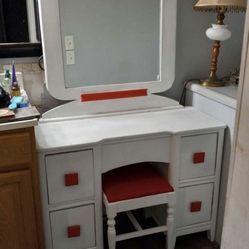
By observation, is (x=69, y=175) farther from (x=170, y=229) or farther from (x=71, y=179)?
(x=170, y=229)

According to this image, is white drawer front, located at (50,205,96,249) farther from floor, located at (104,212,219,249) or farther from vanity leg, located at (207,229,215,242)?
vanity leg, located at (207,229,215,242)

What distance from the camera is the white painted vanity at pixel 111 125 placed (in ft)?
4.60

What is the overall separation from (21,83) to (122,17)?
62 centimetres

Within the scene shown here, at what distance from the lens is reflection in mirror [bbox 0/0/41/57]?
4.91ft

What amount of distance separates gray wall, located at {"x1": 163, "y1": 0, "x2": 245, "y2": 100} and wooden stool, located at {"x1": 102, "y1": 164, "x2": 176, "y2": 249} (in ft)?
1.87

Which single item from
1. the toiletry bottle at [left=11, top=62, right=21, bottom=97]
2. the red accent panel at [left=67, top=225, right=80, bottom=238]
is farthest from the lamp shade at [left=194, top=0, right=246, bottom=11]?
the red accent panel at [left=67, top=225, right=80, bottom=238]

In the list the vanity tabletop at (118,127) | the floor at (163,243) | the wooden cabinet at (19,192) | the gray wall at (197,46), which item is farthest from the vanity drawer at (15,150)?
the gray wall at (197,46)

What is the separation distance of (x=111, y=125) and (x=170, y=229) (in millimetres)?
597

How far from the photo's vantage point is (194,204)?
166cm

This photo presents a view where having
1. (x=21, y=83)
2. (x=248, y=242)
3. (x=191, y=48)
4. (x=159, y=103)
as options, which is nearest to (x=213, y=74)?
(x=191, y=48)

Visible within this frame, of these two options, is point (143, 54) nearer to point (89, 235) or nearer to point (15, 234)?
point (89, 235)

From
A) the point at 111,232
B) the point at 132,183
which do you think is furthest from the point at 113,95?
the point at 111,232

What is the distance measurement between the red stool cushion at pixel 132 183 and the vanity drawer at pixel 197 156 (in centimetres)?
13

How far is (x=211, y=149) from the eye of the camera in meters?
1.60
